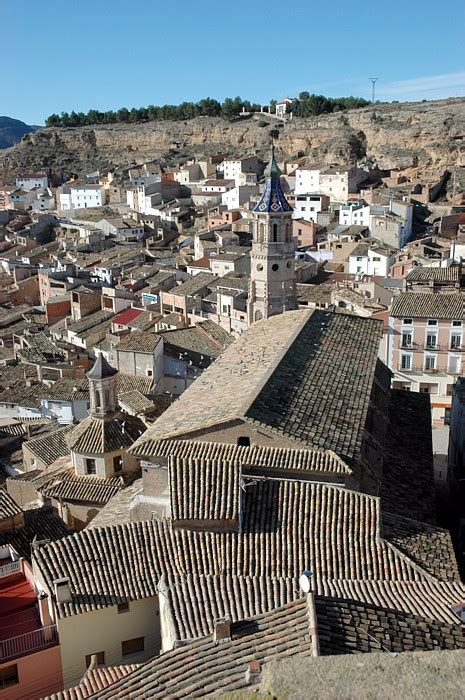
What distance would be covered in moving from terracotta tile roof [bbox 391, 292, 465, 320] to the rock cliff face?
53698 millimetres

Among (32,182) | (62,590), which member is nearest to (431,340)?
(62,590)

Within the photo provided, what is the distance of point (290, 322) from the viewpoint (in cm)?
2283

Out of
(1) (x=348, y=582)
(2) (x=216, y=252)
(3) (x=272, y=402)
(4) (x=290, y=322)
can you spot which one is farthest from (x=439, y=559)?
(2) (x=216, y=252)

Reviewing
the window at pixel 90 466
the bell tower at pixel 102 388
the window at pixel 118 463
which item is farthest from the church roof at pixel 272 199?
the window at pixel 90 466

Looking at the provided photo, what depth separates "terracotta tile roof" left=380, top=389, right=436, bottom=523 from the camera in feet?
52.0

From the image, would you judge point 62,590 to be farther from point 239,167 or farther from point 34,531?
point 239,167

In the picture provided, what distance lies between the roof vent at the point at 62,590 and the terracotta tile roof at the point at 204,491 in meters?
2.40

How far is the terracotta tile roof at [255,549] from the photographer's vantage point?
497 inches

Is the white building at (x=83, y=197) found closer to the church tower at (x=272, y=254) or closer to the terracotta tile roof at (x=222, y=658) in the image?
the church tower at (x=272, y=254)

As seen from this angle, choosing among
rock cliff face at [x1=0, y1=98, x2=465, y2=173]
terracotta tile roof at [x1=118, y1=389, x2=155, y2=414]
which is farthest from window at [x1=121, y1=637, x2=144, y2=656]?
rock cliff face at [x1=0, y1=98, x2=465, y2=173]

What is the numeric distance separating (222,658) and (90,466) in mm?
12308

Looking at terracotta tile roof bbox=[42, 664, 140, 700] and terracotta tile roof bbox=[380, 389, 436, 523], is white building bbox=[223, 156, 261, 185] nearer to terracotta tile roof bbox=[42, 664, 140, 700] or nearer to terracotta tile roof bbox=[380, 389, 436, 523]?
terracotta tile roof bbox=[380, 389, 436, 523]

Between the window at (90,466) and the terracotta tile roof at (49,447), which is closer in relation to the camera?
the window at (90,466)

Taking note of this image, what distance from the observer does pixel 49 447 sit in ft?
78.8
